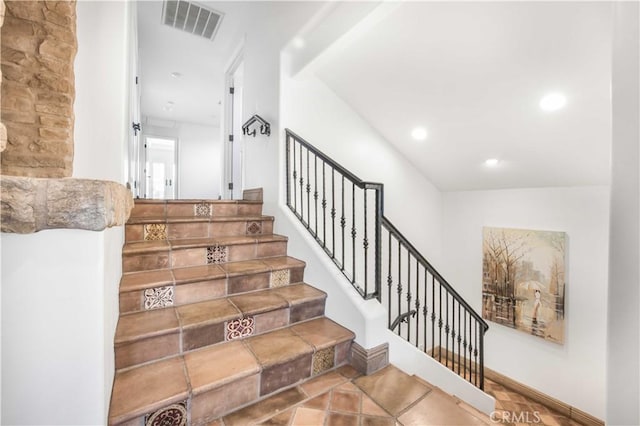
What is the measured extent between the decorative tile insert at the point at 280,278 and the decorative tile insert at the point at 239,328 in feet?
1.41

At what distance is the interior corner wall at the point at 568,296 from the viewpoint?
2.91 m

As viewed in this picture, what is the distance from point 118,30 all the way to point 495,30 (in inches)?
94.2

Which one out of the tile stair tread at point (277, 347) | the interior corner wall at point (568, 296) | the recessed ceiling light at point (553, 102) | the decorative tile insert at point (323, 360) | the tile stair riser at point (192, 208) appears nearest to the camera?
the tile stair tread at point (277, 347)

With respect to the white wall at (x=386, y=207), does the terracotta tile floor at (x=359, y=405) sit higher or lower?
lower

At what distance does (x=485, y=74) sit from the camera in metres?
2.22

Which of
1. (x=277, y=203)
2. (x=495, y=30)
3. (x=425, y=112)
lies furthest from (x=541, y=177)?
(x=277, y=203)

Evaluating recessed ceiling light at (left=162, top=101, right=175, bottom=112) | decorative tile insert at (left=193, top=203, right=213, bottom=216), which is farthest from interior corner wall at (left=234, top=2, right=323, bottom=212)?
recessed ceiling light at (left=162, top=101, right=175, bottom=112)

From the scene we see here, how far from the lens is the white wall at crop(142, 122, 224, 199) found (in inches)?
282

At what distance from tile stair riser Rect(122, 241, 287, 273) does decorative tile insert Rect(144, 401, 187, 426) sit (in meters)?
0.98

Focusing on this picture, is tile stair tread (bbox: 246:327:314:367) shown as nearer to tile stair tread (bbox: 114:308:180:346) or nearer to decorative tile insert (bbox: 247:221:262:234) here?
tile stair tread (bbox: 114:308:180:346)

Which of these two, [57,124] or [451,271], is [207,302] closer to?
[57,124]

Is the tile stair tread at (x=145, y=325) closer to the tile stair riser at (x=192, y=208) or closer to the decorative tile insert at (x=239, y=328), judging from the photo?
the decorative tile insert at (x=239, y=328)

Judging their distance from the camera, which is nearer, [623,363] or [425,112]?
[623,363]

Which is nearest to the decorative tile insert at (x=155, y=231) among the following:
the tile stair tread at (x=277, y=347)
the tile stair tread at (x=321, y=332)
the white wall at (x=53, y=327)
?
the tile stair tread at (x=277, y=347)
